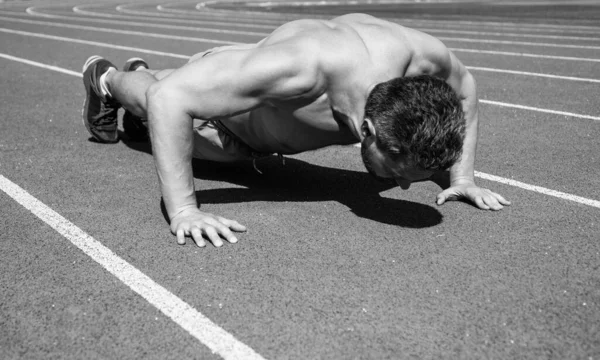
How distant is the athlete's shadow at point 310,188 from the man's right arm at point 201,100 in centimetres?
59

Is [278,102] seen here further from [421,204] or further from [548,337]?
[548,337]

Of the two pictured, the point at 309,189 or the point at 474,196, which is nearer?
the point at 474,196

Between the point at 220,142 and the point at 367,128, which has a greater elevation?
the point at 367,128

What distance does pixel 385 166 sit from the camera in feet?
9.82

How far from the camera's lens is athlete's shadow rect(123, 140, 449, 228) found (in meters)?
3.64

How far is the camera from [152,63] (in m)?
9.19

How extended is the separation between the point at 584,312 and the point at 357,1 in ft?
80.0

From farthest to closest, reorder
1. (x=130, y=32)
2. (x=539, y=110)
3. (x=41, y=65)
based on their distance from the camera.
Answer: (x=130, y=32), (x=41, y=65), (x=539, y=110)

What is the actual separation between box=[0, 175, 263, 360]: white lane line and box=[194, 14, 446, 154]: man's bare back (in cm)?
103

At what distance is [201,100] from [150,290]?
2.99ft

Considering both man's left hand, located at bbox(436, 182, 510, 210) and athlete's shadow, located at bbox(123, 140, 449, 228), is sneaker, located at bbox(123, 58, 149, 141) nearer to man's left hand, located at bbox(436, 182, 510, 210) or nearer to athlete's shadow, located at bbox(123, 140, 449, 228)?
athlete's shadow, located at bbox(123, 140, 449, 228)

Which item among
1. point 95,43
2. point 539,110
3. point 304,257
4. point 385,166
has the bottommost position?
point 95,43

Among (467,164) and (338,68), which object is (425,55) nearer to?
(338,68)

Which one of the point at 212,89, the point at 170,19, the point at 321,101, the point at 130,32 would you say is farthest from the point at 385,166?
the point at 170,19
